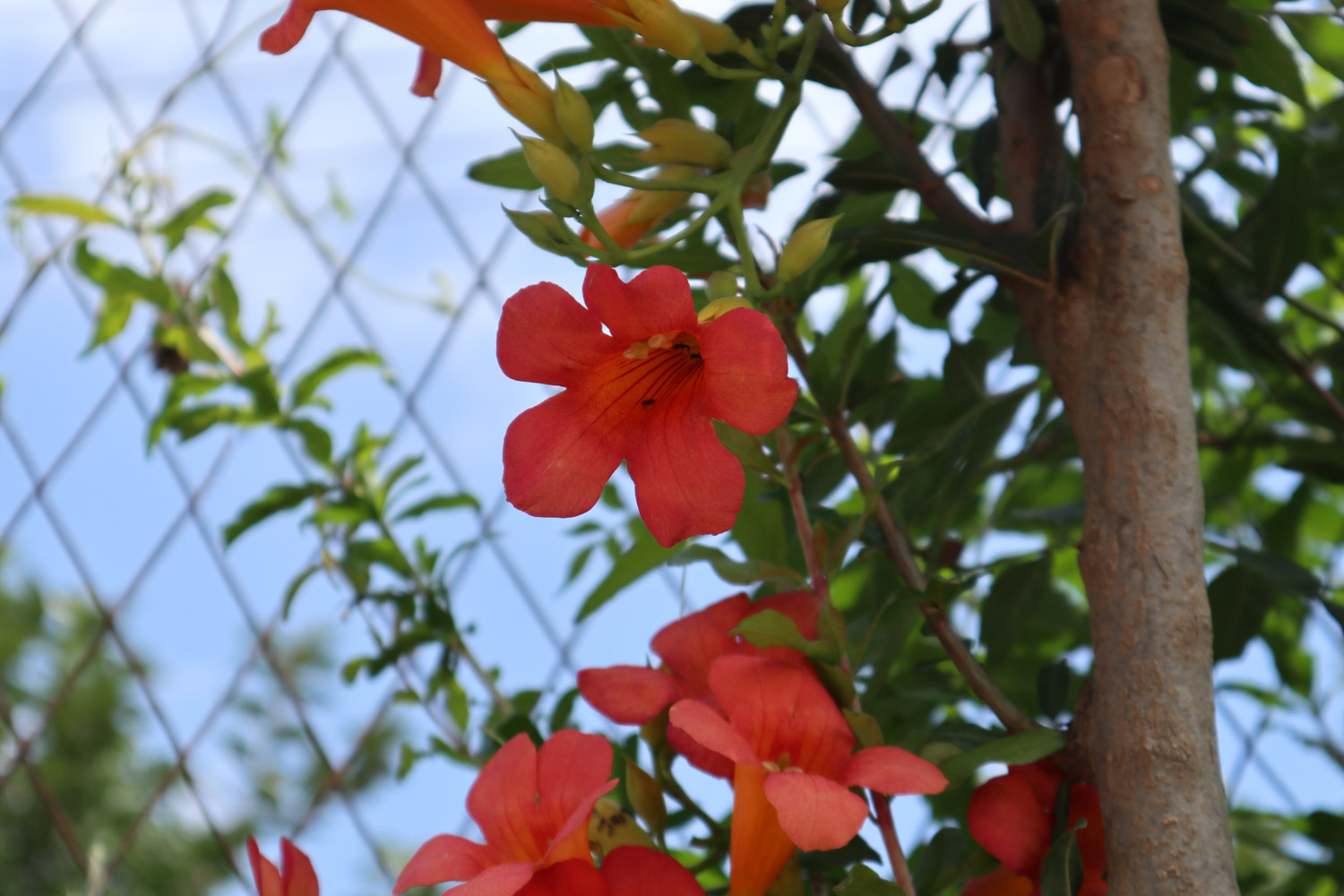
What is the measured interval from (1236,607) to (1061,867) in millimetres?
309

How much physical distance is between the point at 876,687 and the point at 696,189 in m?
0.21

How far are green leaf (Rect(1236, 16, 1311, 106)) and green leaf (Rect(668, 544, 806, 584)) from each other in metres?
0.35

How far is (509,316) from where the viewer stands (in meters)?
0.28

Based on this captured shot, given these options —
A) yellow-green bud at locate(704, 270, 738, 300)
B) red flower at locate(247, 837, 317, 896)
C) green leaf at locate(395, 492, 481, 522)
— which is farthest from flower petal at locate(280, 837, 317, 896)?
green leaf at locate(395, 492, 481, 522)

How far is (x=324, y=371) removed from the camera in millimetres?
811

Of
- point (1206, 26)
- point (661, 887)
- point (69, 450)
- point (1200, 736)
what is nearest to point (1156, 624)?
point (1200, 736)

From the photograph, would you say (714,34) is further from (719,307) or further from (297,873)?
(297,873)

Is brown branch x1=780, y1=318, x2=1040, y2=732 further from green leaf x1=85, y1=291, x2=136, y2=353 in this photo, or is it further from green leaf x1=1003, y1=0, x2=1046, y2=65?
green leaf x1=85, y1=291, x2=136, y2=353

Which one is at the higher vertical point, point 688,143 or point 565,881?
point 688,143

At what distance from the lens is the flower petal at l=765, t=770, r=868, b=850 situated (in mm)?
259

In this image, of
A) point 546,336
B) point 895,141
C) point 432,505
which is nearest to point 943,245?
point 895,141

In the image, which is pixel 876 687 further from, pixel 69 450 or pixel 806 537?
pixel 69 450

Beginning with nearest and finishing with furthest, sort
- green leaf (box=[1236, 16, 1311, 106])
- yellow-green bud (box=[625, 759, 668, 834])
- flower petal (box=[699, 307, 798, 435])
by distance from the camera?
flower petal (box=[699, 307, 798, 435]), yellow-green bud (box=[625, 759, 668, 834]), green leaf (box=[1236, 16, 1311, 106])

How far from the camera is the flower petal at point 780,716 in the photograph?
309 millimetres
